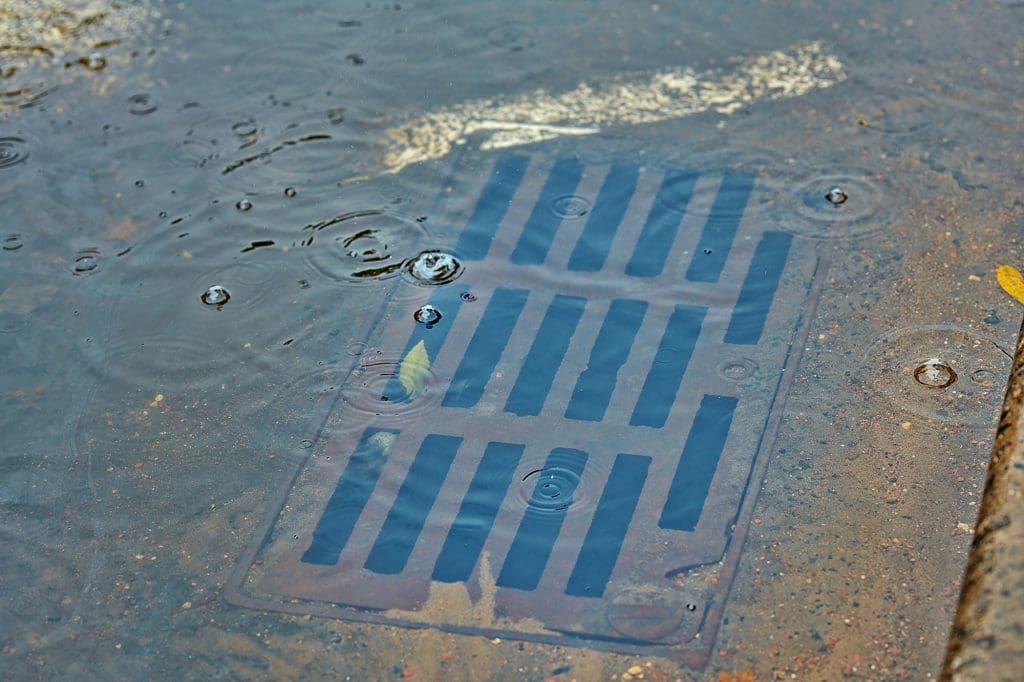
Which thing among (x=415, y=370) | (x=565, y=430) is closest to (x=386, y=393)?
(x=415, y=370)

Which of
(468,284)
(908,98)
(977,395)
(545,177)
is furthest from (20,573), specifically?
(908,98)

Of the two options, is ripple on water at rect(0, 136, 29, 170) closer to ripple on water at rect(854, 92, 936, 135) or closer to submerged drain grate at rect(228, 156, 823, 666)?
submerged drain grate at rect(228, 156, 823, 666)

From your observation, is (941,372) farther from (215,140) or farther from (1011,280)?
(215,140)

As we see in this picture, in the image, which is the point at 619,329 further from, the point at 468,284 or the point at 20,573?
the point at 20,573

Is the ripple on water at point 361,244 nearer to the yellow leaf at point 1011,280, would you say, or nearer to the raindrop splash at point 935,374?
the raindrop splash at point 935,374

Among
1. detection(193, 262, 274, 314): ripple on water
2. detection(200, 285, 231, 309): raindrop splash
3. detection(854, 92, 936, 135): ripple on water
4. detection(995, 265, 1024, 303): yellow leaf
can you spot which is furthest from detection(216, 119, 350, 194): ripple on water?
detection(995, 265, 1024, 303): yellow leaf
